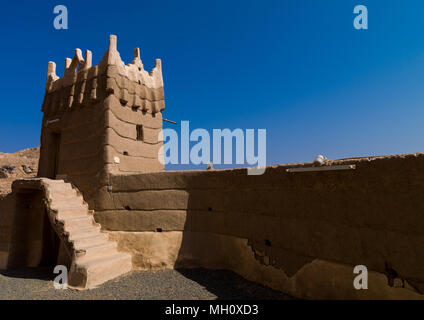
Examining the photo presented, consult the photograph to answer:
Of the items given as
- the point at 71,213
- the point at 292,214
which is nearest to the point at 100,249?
the point at 71,213

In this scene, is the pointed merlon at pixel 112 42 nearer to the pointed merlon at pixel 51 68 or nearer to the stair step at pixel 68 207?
the pointed merlon at pixel 51 68

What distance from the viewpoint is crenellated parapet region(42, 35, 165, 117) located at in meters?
9.45

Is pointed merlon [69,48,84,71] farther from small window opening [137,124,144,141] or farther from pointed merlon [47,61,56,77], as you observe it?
small window opening [137,124,144,141]

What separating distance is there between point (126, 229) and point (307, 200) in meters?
5.81

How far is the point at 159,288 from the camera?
6.18 m

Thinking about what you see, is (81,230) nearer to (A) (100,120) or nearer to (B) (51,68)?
(A) (100,120)

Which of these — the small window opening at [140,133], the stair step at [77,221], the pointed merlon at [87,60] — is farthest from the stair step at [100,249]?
the pointed merlon at [87,60]

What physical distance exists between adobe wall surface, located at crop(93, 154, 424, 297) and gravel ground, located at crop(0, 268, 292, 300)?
54 centimetres

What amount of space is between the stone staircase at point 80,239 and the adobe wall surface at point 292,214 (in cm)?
46

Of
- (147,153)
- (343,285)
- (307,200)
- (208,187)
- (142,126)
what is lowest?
(343,285)

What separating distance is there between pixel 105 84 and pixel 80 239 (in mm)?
5449
